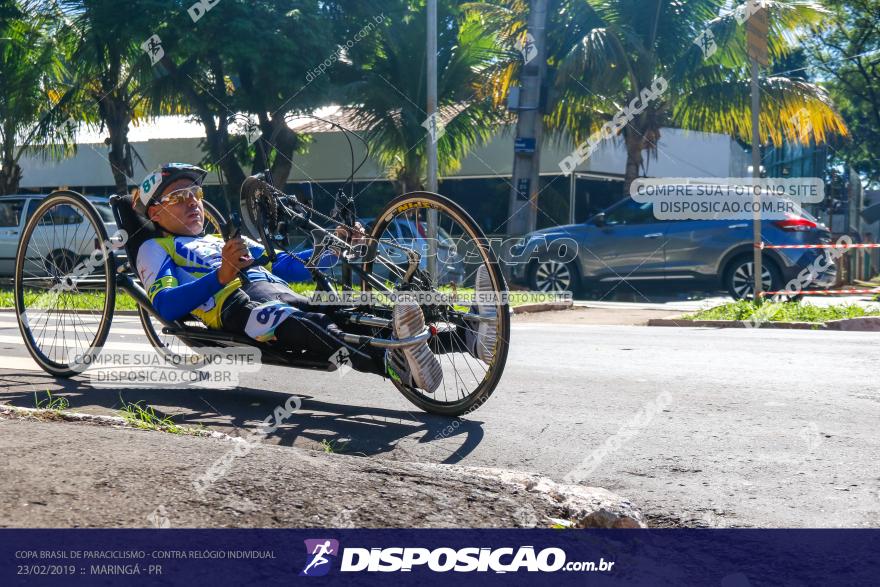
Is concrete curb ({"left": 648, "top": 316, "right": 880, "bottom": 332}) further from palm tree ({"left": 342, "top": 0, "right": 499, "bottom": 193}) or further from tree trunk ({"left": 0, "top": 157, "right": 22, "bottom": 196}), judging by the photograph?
tree trunk ({"left": 0, "top": 157, "right": 22, "bottom": 196})

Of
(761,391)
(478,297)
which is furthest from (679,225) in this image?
(478,297)

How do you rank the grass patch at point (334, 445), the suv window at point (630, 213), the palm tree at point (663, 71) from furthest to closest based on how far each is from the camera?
the palm tree at point (663, 71) < the suv window at point (630, 213) < the grass patch at point (334, 445)

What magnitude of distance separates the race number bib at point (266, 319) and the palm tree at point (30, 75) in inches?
834

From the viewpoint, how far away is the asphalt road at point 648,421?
154 inches

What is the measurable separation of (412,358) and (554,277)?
1259cm

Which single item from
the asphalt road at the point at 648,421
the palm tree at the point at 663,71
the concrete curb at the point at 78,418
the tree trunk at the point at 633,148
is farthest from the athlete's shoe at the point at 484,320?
the tree trunk at the point at 633,148

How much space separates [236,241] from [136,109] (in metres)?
22.2

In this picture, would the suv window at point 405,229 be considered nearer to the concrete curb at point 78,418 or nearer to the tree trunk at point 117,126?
the concrete curb at point 78,418

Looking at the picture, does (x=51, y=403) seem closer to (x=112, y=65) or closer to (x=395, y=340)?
(x=395, y=340)

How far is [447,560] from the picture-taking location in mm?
2984

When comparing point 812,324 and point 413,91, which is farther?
point 413,91

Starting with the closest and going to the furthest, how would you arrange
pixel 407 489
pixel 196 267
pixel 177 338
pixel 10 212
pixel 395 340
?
pixel 407 489 → pixel 395 340 → pixel 196 267 → pixel 177 338 → pixel 10 212

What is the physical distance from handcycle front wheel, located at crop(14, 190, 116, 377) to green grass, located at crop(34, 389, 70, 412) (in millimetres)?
550

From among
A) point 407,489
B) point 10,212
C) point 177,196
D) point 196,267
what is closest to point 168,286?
point 196,267
